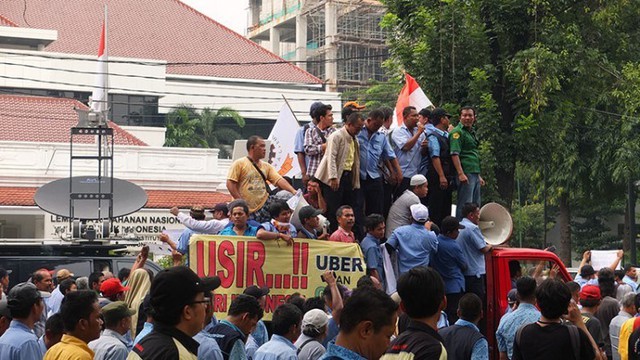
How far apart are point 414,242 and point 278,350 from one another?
3.57 metres

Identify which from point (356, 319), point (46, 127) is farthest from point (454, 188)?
point (46, 127)

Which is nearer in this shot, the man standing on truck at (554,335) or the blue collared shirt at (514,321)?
the man standing on truck at (554,335)

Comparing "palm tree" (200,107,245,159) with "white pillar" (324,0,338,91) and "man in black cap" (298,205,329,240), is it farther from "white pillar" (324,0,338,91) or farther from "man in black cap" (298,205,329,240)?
"man in black cap" (298,205,329,240)

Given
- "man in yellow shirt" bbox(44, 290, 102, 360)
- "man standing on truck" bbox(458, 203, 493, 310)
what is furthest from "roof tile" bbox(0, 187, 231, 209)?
"man in yellow shirt" bbox(44, 290, 102, 360)

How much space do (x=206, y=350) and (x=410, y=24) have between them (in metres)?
16.0

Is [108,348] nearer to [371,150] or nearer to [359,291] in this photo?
[359,291]

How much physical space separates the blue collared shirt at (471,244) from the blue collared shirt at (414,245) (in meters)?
0.58

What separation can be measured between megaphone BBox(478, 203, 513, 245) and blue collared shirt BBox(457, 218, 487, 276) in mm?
912

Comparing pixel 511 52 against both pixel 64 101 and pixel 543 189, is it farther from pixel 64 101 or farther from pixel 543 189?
pixel 64 101

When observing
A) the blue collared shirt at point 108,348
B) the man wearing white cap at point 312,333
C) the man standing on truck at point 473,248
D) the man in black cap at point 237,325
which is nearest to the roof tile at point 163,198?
the man standing on truck at point 473,248

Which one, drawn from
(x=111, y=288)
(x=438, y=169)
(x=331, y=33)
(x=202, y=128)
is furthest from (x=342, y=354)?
(x=331, y=33)

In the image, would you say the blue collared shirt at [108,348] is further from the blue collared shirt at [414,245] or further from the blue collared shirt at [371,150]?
the blue collared shirt at [371,150]

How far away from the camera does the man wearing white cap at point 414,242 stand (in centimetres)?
1129

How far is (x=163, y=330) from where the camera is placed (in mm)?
5070
